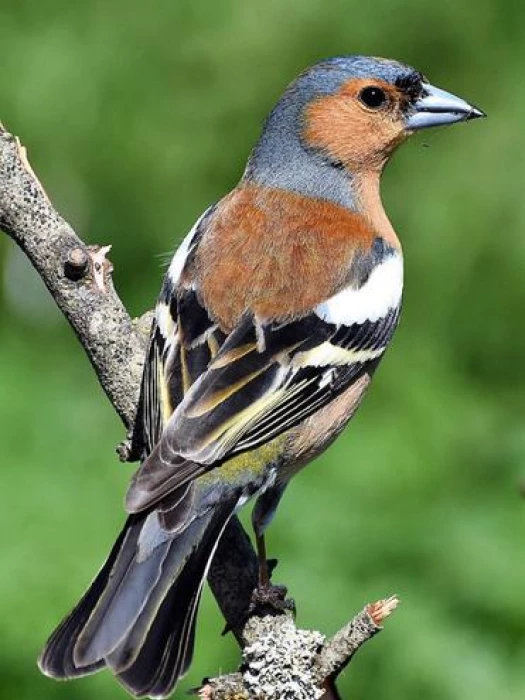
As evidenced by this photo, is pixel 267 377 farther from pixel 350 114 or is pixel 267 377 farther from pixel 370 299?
pixel 350 114

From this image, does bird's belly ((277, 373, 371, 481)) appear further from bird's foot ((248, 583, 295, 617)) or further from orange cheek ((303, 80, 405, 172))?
orange cheek ((303, 80, 405, 172))

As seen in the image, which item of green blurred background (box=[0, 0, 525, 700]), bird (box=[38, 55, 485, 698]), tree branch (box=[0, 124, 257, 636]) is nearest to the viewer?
bird (box=[38, 55, 485, 698])

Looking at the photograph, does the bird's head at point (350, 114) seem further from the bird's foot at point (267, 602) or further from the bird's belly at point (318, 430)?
the bird's foot at point (267, 602)

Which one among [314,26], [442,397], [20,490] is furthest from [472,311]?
[20,490]

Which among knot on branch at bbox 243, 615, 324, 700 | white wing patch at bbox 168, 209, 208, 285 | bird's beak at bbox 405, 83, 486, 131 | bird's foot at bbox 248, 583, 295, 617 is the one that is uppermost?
bird's beak at bbox 405, 83, 486, 131

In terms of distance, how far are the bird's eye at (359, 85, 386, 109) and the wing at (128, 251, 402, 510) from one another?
0.55 metres

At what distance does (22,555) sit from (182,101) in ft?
12.1

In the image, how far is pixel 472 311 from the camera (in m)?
6.90

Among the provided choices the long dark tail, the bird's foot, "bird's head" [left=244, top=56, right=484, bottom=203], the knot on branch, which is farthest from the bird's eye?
the knot on branch

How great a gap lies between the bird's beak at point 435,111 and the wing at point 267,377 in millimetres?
516

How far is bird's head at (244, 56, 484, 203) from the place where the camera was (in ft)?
16.1

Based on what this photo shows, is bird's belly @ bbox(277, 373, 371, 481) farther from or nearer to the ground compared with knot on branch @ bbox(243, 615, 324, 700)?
farther from the ground

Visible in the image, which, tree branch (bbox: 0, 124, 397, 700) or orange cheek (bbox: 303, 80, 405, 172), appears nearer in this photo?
tree branch (bbox: 0, 124, 397, 700)

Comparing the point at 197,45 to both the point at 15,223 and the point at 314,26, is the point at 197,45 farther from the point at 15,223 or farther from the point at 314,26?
the point at 15,223
